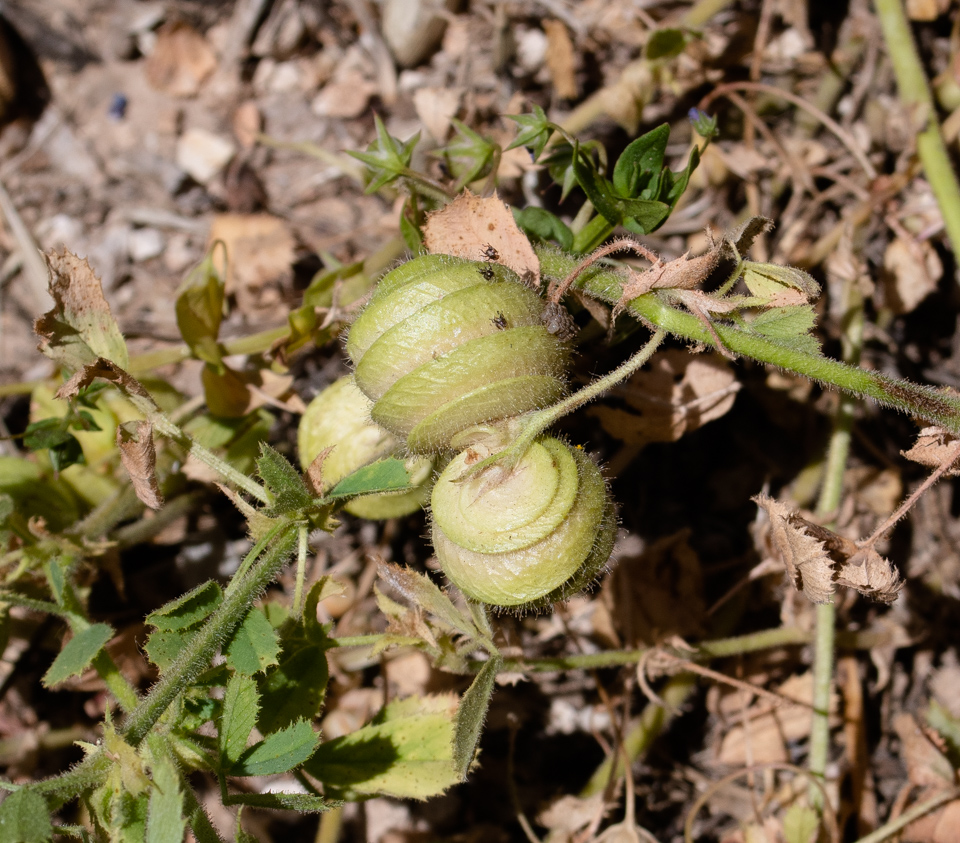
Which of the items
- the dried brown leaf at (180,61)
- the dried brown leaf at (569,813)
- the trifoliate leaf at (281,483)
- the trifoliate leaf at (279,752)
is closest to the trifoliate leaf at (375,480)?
the trifoliate leaf at (281,483)

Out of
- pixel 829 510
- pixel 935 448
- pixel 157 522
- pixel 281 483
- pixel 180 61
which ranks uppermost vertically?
pixel 180 61

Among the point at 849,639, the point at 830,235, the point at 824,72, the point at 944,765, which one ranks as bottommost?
the point at 944,765

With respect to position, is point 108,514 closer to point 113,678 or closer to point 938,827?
point 113,678

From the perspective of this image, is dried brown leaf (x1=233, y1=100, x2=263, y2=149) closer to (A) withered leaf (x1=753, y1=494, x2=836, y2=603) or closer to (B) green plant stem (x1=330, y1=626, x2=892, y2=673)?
(B) green plant stem (x1=330, y1=626, x2=892, y2=673)

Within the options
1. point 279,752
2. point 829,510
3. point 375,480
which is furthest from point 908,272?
point 279,752

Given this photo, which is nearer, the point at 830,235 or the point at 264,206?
the point at 830,235

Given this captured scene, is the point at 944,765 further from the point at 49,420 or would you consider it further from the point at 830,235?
the point at 49,420

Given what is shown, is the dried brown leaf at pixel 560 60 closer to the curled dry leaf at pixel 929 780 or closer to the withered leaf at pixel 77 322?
the withered leaf at pixel 77 322

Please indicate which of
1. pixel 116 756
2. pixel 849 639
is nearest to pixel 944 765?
pixel 849 639
